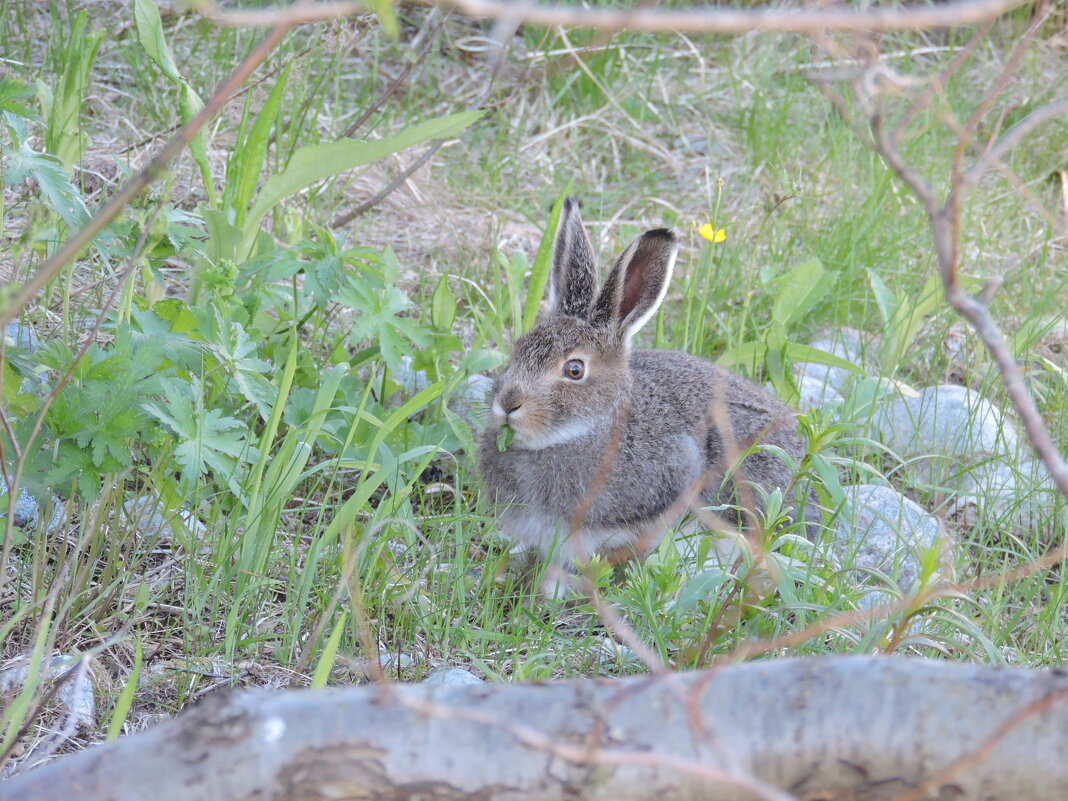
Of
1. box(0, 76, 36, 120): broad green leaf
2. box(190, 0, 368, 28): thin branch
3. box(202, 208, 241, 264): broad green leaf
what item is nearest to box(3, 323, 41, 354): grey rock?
box(202, 208, 241, 264): broad green leaf

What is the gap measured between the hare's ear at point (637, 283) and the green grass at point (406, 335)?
0.50 metres

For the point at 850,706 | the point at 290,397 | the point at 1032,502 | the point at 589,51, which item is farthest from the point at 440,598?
the point at 589,51

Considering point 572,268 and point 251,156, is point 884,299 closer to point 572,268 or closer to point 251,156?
point 572,268

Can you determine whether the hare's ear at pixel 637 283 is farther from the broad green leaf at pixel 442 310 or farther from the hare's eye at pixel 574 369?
the broad green leaf at pixel 442 310

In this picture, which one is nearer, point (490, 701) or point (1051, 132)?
point (490, 701)

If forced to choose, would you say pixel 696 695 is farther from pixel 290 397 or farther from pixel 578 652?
pixel 290 397

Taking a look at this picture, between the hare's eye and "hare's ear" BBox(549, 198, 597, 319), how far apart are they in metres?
0.21

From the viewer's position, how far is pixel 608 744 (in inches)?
63.7

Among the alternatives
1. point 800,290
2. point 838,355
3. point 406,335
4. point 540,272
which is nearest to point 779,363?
point 800,290

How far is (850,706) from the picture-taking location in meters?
1.65

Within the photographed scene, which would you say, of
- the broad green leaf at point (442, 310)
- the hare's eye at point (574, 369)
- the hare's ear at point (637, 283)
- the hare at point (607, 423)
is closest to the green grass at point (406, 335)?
the broad green leaf at point (442, 310)

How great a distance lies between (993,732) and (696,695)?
0.48m

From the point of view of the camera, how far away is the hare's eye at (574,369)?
416cm

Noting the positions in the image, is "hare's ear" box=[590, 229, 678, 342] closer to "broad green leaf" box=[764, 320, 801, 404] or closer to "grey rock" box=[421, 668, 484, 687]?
"broad green leaf" box=[764, 320, 801, 404]
